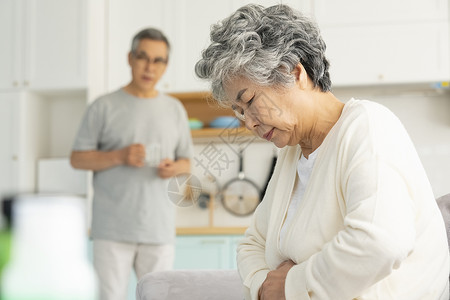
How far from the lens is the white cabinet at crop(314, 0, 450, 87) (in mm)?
3527

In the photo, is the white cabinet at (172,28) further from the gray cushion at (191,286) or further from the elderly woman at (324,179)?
the elderly woman at (324,179)

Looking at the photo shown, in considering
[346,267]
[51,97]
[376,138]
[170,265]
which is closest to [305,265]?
[346,267]

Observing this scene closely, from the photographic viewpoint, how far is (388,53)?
3572 millimetres

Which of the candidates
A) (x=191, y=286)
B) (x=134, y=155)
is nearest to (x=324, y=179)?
(x=191, y=286)

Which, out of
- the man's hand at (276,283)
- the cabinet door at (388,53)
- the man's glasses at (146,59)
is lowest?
the man's hand at (276,283)

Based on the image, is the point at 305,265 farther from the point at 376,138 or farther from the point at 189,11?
the point at 189,11

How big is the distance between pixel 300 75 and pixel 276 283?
0.38m

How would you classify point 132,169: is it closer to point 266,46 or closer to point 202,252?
point 202,252

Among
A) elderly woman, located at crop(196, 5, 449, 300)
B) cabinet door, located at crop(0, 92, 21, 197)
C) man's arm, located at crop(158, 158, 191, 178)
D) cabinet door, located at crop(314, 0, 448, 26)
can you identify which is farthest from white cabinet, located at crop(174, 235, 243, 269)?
elderly woman, located at crop(196, 5, 449, 300)

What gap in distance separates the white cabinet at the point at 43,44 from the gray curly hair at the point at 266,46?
2.92m

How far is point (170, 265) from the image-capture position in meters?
2.48

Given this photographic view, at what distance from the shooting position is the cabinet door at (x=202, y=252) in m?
3.41

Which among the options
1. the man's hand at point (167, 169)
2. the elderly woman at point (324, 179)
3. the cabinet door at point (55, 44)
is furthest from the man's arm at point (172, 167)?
the cabinet door at point (55, 44)

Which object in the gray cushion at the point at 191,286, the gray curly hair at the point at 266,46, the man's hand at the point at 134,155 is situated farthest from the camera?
the man's hand at the point at 134,155
